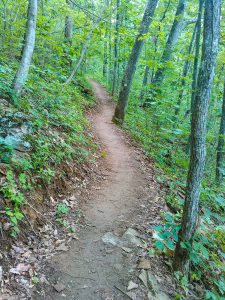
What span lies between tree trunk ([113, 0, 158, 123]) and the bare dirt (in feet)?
11.6

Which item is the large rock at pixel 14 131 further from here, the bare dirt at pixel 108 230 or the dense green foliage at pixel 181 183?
the dense green foliage at pixel 181 183

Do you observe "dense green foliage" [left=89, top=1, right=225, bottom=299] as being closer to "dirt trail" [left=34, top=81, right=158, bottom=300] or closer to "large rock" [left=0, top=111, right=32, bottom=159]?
"dirt trail" [left=34, top=81, right=158, bottom=300]

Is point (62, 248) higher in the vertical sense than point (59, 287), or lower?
higher

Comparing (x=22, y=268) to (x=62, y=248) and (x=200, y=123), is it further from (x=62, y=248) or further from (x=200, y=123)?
(x=200, y=123)

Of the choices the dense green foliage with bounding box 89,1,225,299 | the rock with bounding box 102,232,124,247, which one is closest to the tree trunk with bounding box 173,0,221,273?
the dense green foliage with bounding box 89,1,225,299

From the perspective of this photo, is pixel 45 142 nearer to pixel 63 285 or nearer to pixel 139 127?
pixel 63 285

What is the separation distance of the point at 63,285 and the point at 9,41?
32.6 feet

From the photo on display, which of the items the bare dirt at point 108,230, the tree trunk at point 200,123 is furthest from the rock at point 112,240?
the tree trunk at point 200,123

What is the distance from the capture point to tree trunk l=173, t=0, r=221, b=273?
10.1ft

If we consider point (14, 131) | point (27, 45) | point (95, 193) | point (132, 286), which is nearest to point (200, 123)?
point (132, 286)

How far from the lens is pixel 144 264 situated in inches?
152

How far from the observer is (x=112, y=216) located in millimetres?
5086

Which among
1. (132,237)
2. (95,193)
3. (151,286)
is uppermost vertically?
(95,193)

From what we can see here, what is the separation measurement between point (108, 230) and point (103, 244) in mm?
442
